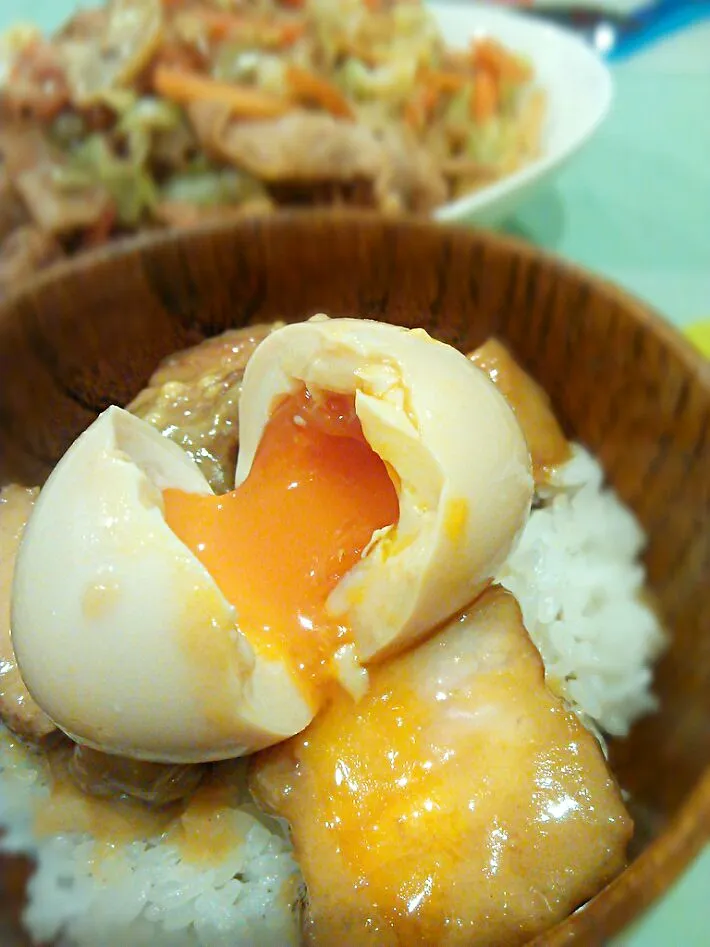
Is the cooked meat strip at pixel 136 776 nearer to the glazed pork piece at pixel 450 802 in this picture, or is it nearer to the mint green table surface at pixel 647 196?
the glazed pork piece at pixel 450 802

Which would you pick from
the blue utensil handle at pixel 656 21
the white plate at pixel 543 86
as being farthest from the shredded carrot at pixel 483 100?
the blue utensil handle at pixel 656 21

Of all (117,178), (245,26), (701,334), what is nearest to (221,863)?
(701,334)

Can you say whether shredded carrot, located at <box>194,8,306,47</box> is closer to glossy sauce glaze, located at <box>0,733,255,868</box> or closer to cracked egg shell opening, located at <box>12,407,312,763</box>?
cracked egg shell opening, located at <box>12,407,312,763</box>

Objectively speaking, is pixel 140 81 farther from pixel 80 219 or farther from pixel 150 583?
pixel 150 583

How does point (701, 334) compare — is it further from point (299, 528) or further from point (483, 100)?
point (299, 528)

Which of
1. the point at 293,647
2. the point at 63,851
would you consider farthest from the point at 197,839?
the point at 293,647

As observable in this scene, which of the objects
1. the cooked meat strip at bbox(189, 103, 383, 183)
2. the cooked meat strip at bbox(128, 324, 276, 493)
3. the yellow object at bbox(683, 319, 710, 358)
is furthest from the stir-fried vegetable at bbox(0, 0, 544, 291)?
the cooked meat strip at bbox(128, 324, 276, 493)

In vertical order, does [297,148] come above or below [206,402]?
above
